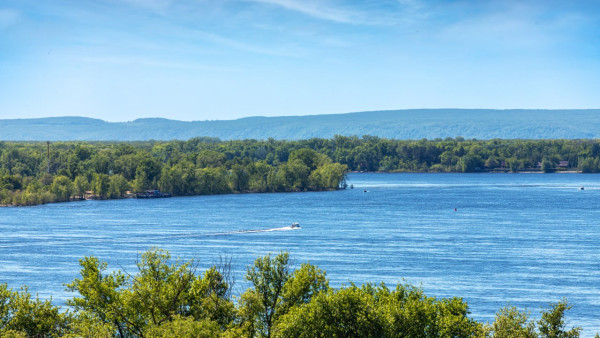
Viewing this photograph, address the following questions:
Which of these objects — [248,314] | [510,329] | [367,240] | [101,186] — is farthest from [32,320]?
[101,186]

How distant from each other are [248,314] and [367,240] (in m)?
57.8

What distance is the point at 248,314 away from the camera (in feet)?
119

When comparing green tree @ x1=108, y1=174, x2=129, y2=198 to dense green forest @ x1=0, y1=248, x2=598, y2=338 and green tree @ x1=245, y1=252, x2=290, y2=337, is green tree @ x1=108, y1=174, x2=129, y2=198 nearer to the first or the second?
dense green forest @ x1=0, y1=248, x2=598, y2=338

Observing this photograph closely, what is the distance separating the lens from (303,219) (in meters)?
120

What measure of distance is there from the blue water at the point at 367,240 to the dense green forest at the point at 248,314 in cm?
1867

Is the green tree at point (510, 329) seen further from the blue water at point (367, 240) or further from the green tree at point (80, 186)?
the green tree at point (80, 186)

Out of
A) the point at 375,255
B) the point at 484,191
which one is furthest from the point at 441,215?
the point at 484,191

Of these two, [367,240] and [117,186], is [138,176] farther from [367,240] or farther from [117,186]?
[367,240]

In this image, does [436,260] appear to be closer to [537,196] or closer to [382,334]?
[382,334]

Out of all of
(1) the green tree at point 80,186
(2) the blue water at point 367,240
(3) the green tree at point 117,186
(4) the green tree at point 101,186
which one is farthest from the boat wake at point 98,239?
(1) the green tree at point 80,186

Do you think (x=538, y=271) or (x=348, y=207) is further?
(x=348, y=207)

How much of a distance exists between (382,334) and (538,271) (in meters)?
41.3

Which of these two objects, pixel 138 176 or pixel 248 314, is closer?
pixel 248 314

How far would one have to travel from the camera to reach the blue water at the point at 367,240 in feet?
212
